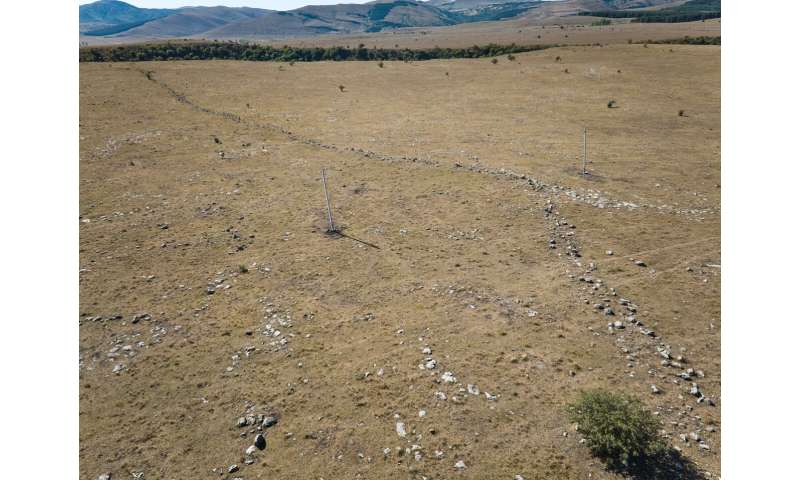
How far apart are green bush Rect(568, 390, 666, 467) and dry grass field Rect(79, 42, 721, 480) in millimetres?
326

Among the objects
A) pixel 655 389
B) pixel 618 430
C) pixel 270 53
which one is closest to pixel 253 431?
pixel 618 430

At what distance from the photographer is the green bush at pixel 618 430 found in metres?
8.07

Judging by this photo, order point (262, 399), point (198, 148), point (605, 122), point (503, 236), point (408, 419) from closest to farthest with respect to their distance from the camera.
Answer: point (408, 419) < point (262, 399) < point (503, 236) < point (198, 148) < point (605, 122)

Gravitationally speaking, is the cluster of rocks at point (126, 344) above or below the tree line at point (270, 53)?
below

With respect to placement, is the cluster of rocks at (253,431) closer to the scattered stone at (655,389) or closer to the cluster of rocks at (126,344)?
the cluster of rocks at (126,344)

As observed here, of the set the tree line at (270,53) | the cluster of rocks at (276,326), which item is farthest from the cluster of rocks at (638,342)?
the tree line at (270,53)

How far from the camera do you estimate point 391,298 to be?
1345 centimetres

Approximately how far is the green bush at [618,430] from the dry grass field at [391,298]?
0.33 meters

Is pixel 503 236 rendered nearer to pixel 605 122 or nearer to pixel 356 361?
pixel 356 361

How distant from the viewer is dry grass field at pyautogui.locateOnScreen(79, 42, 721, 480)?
897 cm

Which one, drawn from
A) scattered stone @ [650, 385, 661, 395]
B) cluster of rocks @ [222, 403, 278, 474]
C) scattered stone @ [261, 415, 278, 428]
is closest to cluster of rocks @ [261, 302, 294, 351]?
cluster of rocks @ [222, 403, 278, 474]

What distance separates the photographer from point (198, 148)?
28.3 metres

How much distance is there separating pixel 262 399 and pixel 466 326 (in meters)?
5.43

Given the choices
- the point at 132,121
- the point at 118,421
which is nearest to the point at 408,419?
the point at 118,421
